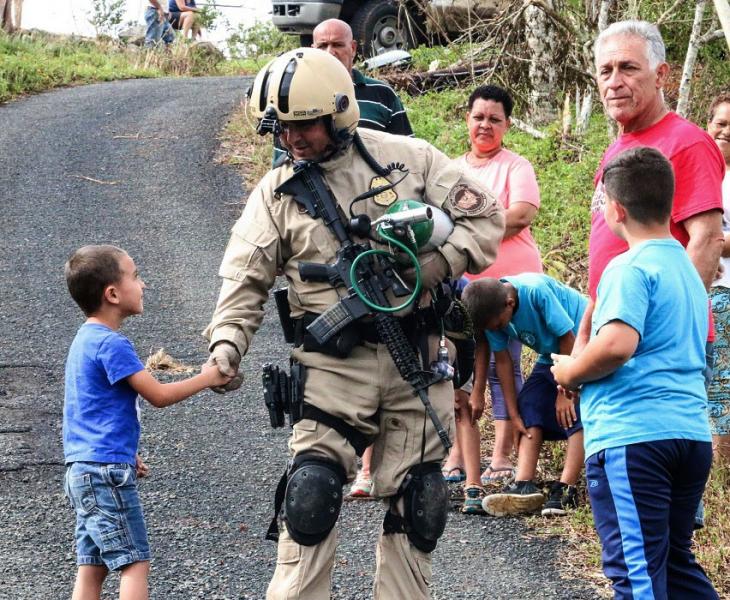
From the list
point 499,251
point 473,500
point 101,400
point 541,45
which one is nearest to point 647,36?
point 499,251

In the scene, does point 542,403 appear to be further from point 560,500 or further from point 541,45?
point 541,45

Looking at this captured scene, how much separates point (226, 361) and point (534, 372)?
2156 millimetres

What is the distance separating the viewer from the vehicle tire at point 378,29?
15.9 metres

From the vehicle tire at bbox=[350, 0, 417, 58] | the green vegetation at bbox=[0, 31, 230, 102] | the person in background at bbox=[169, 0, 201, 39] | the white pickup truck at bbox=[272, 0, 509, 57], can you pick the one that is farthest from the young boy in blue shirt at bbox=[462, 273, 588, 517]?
the person in background at bbox=[169, 0, 201, 39]

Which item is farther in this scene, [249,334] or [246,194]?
[246,194]

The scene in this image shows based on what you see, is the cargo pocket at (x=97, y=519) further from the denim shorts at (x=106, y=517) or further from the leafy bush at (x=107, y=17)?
the leafy bush at (x=107, y=17)

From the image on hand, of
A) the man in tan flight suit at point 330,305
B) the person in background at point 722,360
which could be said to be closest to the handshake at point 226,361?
the man in tan flight suit at point 330,305

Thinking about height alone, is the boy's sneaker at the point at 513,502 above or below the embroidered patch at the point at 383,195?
below

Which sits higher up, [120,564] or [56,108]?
[56,108]

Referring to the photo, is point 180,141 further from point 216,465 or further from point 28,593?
point 28,593

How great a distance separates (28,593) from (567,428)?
2.51m

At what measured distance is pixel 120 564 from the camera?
12.6ft

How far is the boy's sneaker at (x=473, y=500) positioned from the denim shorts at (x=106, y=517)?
192cm

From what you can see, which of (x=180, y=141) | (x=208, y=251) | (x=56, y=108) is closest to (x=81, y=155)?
(x=180, y=141)
